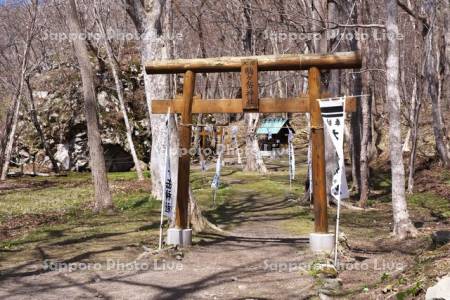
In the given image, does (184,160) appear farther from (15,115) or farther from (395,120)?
(15,115)

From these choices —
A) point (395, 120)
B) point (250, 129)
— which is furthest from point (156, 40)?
point (250, 129)

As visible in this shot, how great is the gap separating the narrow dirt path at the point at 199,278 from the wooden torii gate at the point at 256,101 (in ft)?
3.45

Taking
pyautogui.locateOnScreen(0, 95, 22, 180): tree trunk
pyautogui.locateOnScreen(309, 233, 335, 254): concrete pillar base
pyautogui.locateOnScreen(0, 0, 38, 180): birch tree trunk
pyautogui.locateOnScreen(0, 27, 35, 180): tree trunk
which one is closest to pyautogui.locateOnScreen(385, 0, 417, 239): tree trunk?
pyautogui.locateOnScreen(309, 233, 335, 254): concrete pillar base

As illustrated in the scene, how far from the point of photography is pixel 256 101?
33.1ft

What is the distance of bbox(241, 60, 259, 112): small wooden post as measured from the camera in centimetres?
1006

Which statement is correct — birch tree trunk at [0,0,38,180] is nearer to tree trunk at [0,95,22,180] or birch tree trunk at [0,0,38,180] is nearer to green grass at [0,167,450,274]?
tree trunk at [0,95,22,180]

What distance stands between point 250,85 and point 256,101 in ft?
1.07

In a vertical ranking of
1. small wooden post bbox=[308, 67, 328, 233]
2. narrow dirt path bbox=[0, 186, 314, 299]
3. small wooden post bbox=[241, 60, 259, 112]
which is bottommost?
narrow dirt path bbox=[0, 186, 314, 299]

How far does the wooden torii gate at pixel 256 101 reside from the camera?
383 inches

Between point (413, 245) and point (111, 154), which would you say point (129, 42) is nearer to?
point (111, 154)

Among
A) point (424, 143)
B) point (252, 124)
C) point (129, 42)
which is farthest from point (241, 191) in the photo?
point (129, 42)

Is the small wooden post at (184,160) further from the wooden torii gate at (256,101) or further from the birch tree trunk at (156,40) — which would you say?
the birch tree trunk at (156,40)

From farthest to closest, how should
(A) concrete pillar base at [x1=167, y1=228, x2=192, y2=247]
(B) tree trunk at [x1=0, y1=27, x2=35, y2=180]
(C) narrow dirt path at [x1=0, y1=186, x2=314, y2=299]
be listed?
1. (B) tree trunk at [x1=0, y1=27, x2=35, y2=180]
2. (A) concrete pillar base at [x1=167, y1=228, x2=192, y2=247]
3. (C) narrow dirt path at [x1=0, y1=186, x2=314, y2=299]

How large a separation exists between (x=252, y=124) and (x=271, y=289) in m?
23.5
